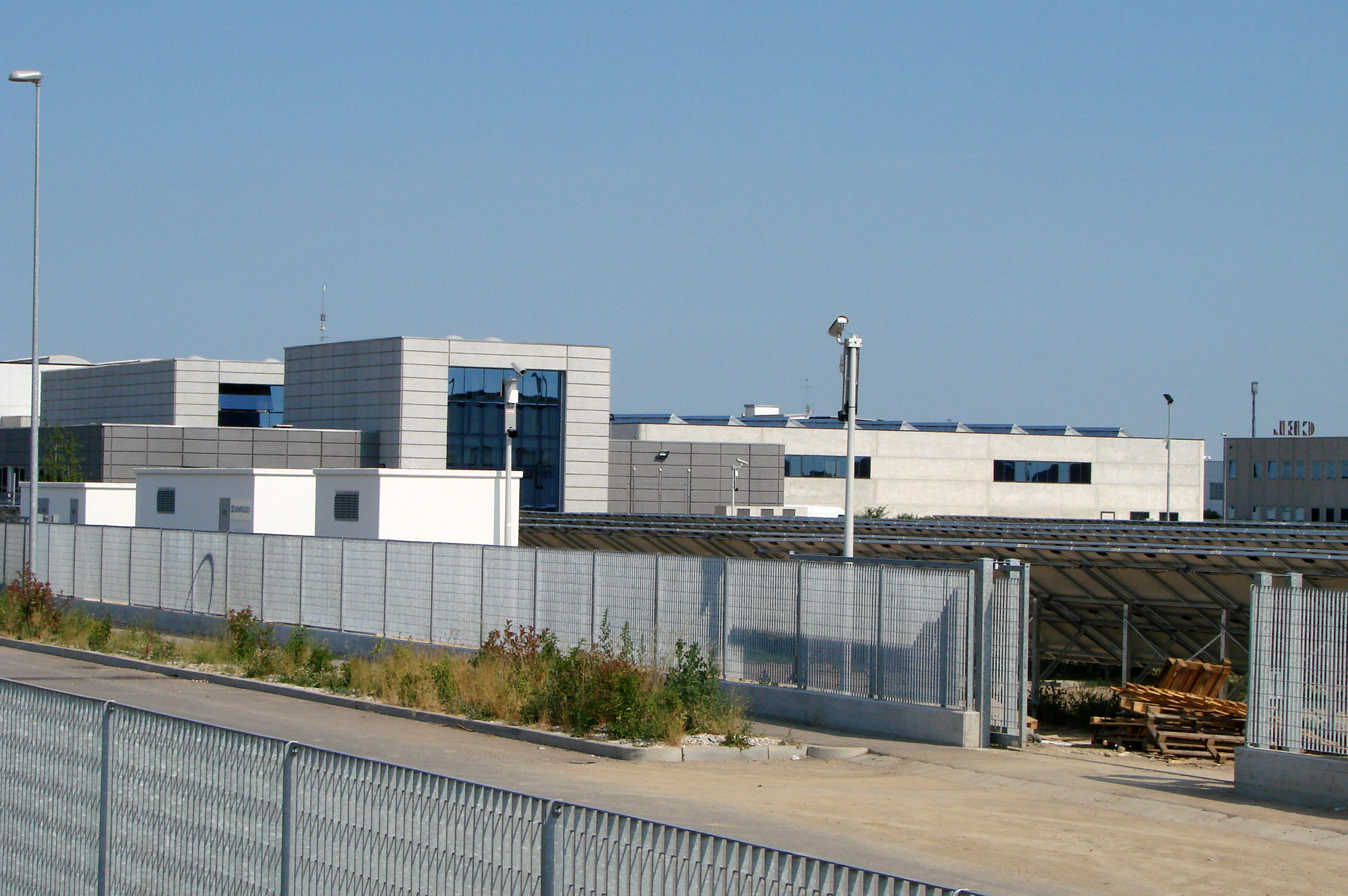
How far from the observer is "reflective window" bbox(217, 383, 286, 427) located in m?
85.9

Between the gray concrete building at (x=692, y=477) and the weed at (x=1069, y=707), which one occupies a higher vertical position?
the gray concrete building at (x=692, y=477)

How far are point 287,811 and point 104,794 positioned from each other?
182 cm

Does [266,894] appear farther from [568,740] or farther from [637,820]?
[568,740]

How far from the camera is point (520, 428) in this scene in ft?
236

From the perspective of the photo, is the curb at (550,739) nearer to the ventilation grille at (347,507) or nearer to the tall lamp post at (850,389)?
the tall lamp post at (850,389)

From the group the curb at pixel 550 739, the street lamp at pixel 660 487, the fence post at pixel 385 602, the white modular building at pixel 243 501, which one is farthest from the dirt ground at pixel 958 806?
the street lamp at pixel 660 487

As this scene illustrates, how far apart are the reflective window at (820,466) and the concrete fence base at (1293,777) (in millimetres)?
89155

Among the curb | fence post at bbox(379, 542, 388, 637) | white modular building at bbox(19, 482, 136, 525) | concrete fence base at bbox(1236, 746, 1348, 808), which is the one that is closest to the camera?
concrete fence base at bbox(1236, 746, 1348, 808)

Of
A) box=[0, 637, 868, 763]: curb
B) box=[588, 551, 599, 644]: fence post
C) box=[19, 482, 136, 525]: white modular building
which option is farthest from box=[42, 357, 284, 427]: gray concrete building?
box=[588, 551, 599, 644]: fence post

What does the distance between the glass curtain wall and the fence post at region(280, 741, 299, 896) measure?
203 feet

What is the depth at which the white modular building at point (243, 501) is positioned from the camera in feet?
112

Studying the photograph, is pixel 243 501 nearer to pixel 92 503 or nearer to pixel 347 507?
pixel 347 507

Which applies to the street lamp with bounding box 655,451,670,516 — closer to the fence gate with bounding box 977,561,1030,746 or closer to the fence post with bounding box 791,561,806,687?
the fence post with bounding box 791,561,806,687

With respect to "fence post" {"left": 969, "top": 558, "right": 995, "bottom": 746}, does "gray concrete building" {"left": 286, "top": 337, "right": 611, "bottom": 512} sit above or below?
above
